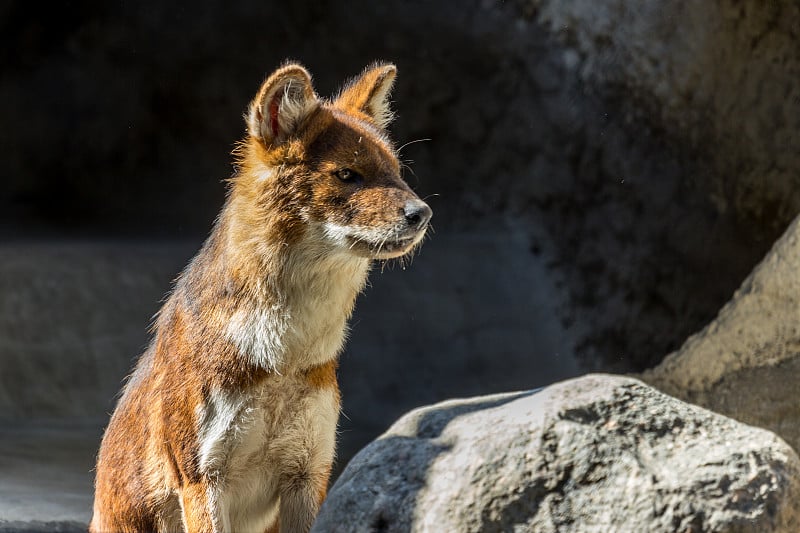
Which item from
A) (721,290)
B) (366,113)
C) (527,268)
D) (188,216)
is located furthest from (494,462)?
(188,216)

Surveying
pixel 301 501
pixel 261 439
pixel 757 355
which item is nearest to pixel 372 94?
pixel 261 439

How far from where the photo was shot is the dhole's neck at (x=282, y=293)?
386cm

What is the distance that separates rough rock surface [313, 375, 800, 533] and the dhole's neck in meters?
0.56

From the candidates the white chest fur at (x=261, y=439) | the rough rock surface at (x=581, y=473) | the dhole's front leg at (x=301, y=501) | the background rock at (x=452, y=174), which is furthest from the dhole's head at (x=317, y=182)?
the background rock at (x=452, y=174)

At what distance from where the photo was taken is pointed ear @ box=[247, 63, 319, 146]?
12.9 feet

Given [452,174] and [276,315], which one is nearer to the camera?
[276,315]

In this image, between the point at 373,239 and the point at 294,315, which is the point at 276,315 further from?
the point at 373,239

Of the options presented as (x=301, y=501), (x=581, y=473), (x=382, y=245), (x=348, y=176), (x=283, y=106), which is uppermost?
(x=283, y=106)

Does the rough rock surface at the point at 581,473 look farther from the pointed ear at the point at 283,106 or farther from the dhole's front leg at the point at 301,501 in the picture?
the pointed ear at the point at 283,106

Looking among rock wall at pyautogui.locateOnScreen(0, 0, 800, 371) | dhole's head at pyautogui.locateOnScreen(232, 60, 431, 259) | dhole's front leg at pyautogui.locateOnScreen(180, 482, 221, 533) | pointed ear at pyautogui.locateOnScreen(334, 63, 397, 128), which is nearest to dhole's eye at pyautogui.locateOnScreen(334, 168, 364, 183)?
dhole's head at pyautogui.locateOnScreen(232, 60, 431, 259)

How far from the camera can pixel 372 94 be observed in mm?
4449

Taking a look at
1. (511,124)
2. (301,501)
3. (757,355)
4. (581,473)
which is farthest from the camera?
(511,124)

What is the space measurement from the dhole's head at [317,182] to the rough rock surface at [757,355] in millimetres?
3520

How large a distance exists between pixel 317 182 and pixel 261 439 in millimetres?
927
